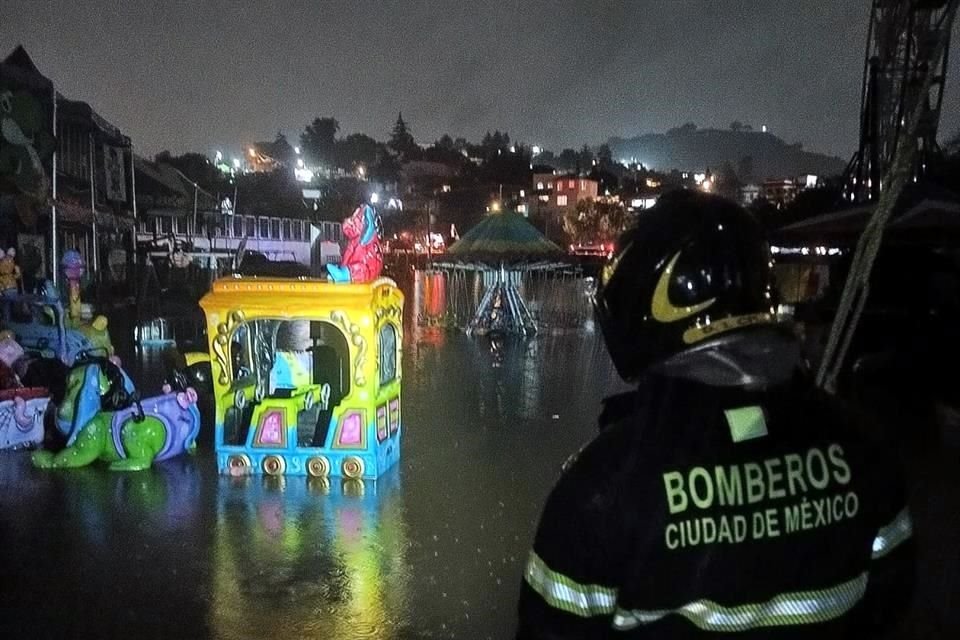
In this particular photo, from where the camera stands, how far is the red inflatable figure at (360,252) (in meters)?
7.78

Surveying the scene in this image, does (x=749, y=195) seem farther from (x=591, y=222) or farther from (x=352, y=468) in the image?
(x=352, y=468)

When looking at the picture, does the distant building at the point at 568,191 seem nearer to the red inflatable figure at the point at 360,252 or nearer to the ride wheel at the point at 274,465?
the red inflatable figure at the point at 360,252

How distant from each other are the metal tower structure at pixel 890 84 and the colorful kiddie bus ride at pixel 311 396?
10.1 meters

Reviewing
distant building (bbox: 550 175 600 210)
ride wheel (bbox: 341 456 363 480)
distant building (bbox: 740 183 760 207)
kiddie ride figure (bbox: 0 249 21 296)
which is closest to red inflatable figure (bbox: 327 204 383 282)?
ride wheel (bbox: 341 456 363 480)

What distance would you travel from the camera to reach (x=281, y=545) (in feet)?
19.8

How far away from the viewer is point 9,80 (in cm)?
1728

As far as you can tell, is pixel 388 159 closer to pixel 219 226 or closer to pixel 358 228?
pixel 219 226

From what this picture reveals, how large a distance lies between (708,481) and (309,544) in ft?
15.6

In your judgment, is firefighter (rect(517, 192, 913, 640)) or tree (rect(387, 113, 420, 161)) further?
tree (rect(387, 113, 420, 161))

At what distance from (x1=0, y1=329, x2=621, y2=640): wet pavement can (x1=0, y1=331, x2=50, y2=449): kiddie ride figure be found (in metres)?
0.30

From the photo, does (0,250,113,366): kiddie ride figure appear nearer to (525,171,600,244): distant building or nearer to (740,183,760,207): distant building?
(740,183,760,207): distant building

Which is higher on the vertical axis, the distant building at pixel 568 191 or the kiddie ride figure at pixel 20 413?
the distant building at pixel 568 191

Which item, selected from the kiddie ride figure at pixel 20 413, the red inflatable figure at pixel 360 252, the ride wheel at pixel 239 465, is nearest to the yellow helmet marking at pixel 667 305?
the red inflatable figure at pixel 360 252

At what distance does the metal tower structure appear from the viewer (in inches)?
604
